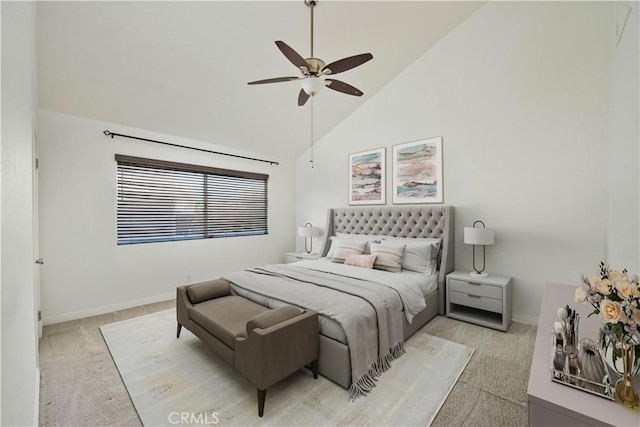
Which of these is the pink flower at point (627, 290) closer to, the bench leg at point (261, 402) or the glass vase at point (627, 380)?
the glass vase at point (627, 380)

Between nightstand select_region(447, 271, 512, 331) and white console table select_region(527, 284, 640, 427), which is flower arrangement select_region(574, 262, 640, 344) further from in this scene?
nightstand select_region(447, 271, 512, 331)

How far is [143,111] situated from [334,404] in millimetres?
3945

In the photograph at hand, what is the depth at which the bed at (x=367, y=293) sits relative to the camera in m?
2.07

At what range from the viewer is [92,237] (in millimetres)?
3451

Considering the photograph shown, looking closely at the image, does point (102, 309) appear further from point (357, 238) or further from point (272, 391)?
point (357, 238)

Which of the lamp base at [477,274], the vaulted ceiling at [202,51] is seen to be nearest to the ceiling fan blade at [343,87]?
the vaulted ceiling at [202,51]

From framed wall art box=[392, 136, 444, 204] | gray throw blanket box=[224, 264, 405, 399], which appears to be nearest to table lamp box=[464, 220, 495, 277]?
framed wall art box=[392, 136, 444, 204]

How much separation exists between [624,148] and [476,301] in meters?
1.95

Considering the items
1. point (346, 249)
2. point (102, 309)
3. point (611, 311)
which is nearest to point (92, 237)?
point (102, 309)

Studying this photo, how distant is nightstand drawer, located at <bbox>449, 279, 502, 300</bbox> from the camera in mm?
3014

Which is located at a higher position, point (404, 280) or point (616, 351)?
point (616, 351)

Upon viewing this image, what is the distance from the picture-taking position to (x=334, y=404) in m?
1.88

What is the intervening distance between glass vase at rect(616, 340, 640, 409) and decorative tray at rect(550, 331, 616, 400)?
0.02 m

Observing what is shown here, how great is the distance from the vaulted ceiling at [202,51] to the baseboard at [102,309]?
95.9 inches
